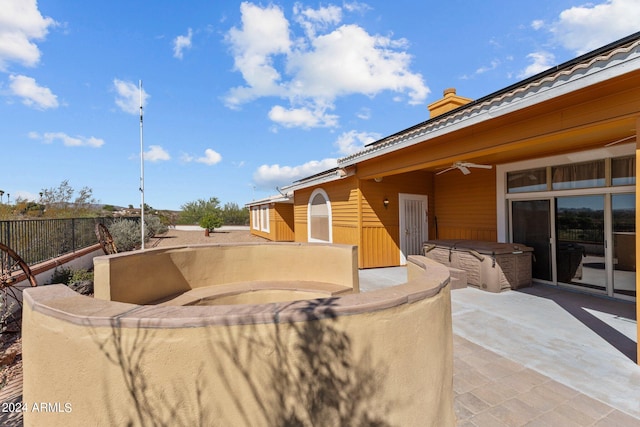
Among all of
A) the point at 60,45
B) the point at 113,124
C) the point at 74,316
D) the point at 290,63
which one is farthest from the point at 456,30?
the point at 113,124

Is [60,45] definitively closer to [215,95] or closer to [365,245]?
[215,95]

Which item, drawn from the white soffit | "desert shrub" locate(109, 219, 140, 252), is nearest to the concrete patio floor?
the white soffit

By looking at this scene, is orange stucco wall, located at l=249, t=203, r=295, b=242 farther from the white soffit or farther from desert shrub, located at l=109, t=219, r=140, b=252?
the white soffit

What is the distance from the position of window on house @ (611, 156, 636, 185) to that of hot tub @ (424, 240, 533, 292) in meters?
1.94

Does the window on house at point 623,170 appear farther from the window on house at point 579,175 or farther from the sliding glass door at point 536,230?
the sliding glass door at point 536,230

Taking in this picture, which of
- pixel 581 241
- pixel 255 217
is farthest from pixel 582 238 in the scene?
pixel 255 217

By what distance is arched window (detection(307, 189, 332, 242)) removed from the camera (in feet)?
32.9

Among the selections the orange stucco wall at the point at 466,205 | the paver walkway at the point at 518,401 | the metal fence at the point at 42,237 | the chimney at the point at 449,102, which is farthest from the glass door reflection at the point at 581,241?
the metal fence at the point at 42,237

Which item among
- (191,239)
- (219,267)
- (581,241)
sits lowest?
(191,239)

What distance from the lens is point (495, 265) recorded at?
18.3 feet

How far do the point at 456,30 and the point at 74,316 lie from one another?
9488mm

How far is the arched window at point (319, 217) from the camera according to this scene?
10.0 m

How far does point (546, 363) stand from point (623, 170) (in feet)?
14.4

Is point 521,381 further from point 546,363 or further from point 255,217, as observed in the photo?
point 255,217
